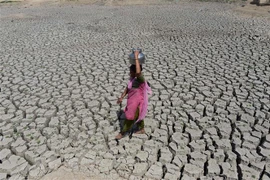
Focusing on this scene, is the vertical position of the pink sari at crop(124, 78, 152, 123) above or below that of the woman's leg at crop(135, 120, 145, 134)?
above

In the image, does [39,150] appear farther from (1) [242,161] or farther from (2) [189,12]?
(2) [189,12]

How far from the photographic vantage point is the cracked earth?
2.92 metres

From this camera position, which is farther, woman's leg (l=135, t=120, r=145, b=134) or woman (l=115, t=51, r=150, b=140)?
woman's leg (l=135, t=120, r=145, b=134)

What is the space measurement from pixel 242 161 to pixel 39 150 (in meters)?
2.39

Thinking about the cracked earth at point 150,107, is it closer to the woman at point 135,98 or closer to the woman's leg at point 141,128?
the woman's leg at point 141,128

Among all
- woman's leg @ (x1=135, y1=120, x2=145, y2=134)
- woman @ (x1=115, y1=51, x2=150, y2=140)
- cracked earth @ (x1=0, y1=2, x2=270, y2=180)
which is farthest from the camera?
woman's leg @ (x1=135, y1=120, x2=145, y2=134)

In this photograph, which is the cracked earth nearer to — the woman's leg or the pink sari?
the woman's leg

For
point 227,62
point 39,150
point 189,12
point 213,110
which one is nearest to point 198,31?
point 227,62

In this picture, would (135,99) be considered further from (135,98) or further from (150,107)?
(150,107)

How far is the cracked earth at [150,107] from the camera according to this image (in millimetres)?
2916

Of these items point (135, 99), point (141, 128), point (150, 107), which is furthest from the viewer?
point (150, 107)

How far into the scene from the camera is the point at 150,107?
3977 mm

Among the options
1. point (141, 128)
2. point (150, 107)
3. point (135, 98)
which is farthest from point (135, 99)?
point (150, 107)

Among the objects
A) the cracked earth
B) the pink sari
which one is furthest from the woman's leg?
the pink sari
